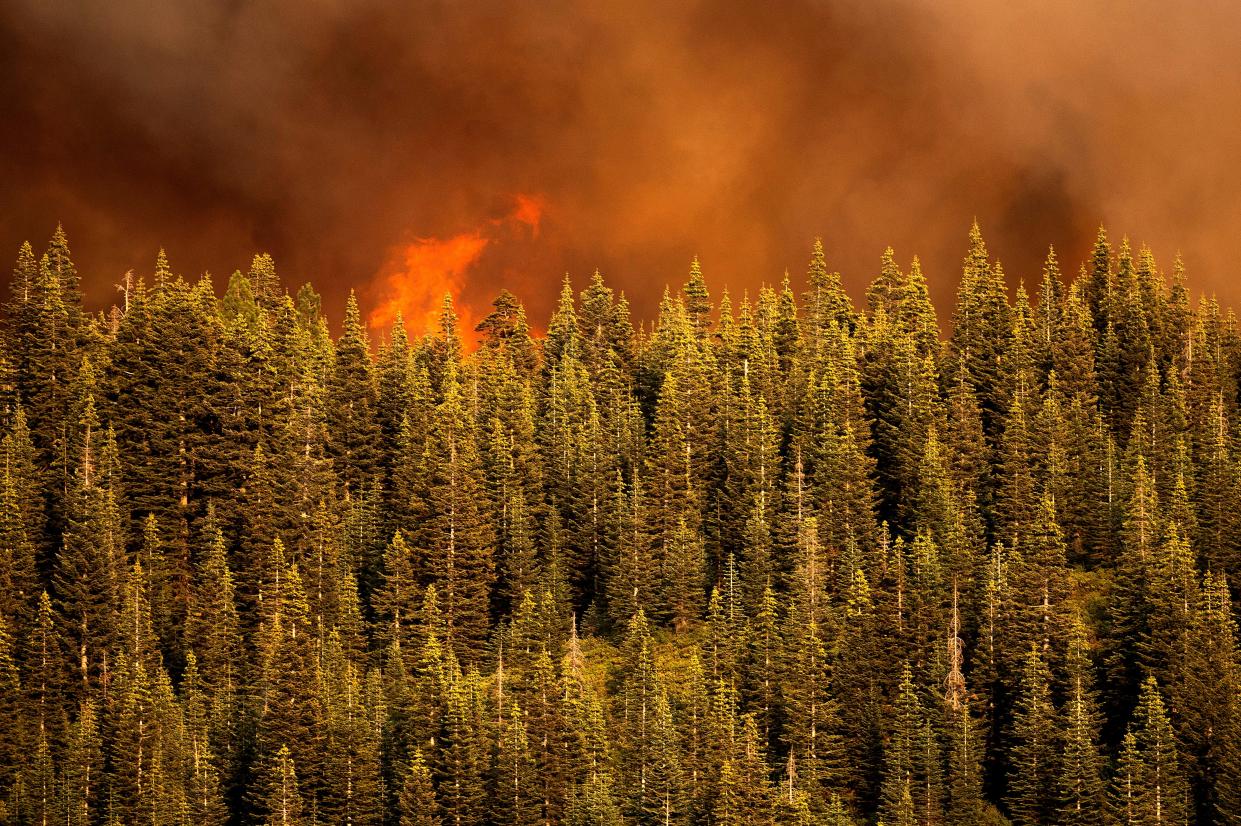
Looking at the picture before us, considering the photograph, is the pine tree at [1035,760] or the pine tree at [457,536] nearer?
the pine tree at [1035,760]

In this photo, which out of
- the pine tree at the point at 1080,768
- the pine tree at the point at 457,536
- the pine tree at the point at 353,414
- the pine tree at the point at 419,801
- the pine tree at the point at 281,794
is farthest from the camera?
the pine tree at the point at 353,414

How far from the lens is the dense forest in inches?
4102

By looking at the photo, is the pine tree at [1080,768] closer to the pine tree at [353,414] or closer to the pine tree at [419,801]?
the pine tree at [419,801]

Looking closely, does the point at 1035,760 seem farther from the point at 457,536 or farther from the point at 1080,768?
the point at 457,536

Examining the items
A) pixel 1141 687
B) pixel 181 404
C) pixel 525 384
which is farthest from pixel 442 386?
pixel 1141 687

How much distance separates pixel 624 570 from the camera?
12125cm

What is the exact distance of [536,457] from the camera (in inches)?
5281

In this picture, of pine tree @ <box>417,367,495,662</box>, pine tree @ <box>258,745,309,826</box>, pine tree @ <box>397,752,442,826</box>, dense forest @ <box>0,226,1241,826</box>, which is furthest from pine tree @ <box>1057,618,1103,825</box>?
pine tree @ <box>258,745,309,826</box>

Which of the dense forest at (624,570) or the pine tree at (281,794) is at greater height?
the dense forest at (624,570)

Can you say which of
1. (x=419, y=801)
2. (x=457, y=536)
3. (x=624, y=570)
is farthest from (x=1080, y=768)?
(x=457, y=536)

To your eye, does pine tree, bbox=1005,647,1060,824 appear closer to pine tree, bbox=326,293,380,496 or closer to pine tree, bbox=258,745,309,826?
pine tree, bbox=258,745,309,826

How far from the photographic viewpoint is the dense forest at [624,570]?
104 metres

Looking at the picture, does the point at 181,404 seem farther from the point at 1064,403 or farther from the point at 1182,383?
the point at 1182,383

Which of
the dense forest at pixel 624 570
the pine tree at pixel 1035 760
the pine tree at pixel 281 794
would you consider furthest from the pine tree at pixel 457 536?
the pine tree at pixel 1035 760
